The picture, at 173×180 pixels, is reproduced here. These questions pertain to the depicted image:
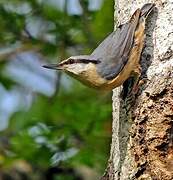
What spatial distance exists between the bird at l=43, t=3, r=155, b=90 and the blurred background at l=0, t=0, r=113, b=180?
3.14 ft

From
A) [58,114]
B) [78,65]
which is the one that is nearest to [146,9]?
[78,65]

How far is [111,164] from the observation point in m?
2.62

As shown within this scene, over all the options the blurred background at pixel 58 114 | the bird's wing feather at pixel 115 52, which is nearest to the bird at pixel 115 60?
the bird's wing feather at pixel 115 52

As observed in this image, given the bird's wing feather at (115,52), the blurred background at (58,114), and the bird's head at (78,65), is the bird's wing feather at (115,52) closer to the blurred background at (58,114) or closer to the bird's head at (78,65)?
the bird's head at (78,65)

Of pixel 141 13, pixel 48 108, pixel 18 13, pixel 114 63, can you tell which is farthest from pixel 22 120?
pixel 141 13

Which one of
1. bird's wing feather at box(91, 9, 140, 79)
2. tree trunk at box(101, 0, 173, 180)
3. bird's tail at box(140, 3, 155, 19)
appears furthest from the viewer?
bird's wing feather at box(91, 9, 140, 79)

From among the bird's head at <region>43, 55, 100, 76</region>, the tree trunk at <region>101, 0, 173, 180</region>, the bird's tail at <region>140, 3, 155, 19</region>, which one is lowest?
the tree trunk at <region>101, 0, 173, 180</region>

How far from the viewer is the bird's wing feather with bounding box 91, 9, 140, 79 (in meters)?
2.72

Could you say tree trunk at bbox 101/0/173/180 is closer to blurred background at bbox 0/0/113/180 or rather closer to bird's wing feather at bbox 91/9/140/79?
bird's wing feather at bbox 91/9/140/79

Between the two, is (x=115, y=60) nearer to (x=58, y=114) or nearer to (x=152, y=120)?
(x=152, y=120)

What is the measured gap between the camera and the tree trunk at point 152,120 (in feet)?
7.87

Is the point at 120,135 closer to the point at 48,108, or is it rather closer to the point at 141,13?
the point at 141,13

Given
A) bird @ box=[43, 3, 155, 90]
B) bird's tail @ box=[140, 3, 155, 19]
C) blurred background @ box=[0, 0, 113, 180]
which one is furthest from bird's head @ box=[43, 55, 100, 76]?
blurred background @ box=[0, 0, 113, 180]

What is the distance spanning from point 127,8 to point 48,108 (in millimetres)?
1695
